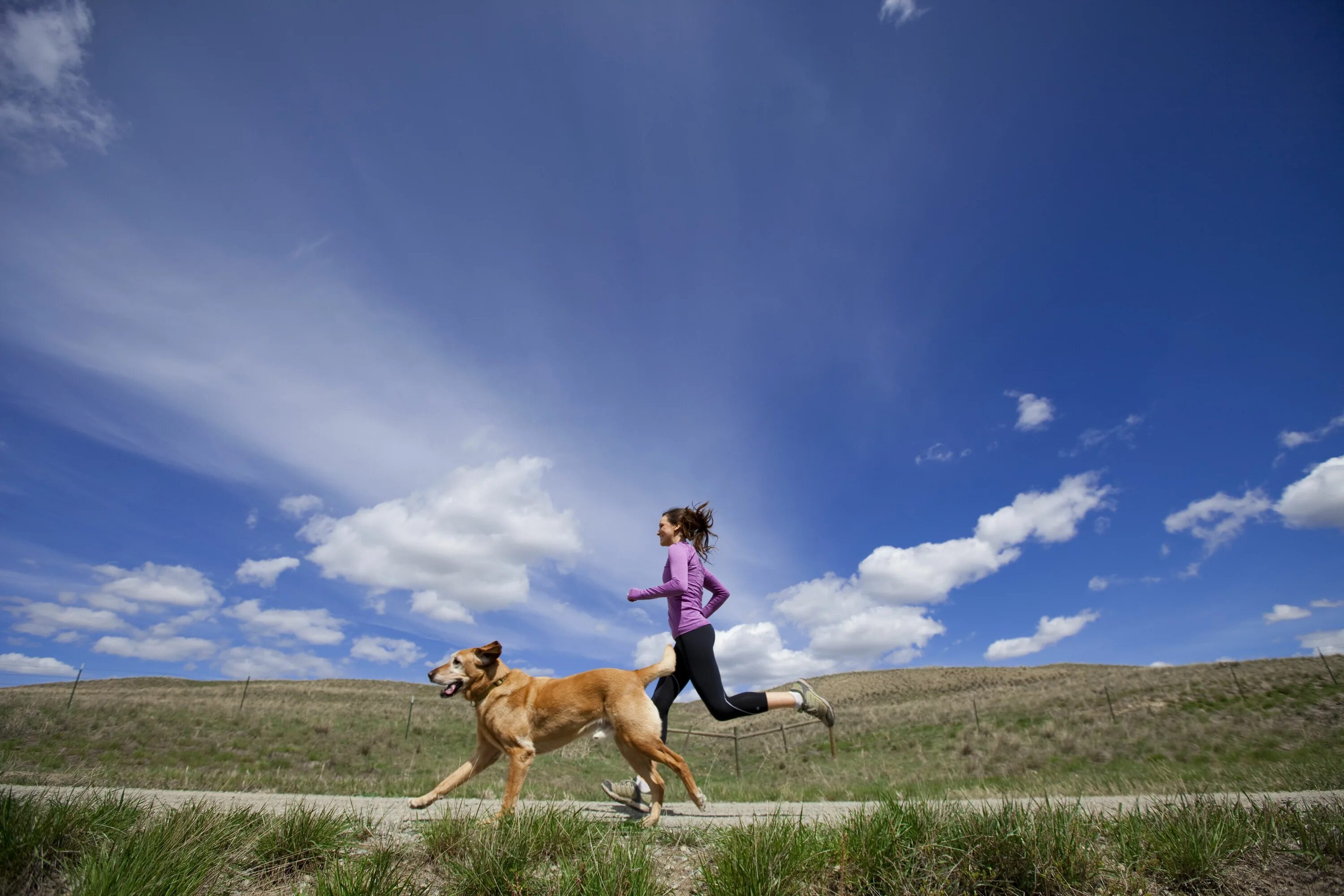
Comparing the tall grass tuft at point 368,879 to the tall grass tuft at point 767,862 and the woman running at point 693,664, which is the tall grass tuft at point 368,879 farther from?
the woman running at point 693,664

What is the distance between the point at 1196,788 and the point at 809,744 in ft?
72.9

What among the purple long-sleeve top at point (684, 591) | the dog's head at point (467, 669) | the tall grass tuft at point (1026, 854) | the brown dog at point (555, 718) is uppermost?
the purple long-sleeve top at point (684, 591)

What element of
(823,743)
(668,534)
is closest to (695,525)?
(668,534)

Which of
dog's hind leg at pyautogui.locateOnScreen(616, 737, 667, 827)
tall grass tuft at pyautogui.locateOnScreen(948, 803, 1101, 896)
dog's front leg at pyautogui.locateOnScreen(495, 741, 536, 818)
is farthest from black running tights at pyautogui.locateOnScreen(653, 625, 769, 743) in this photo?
tall grass tuft at pyautogui.locateOnScreen(948, 803, 1101, 896)

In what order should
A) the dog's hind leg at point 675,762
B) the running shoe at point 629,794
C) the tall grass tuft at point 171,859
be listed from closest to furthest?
the tall grass tuft at point 171,859 → the dog's hind leg at point 675,762 → the running shoe at point 629,794

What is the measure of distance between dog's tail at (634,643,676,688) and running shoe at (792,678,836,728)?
4.47 ft

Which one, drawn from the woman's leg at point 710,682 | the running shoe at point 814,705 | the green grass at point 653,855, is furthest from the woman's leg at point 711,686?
the green grass at point 653,855

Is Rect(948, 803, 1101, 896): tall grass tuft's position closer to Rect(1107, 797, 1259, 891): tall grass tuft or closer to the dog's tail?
Rect(1107, 797, 1259, 891): tall grass tuft

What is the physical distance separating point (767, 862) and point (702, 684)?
2.49 meters

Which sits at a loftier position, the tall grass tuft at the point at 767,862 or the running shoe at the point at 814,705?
the running shoe at the point at 814,705

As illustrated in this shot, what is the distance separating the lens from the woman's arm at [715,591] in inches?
226

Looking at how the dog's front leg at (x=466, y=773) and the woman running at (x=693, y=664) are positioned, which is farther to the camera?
the woman running at (x=693, y=664)

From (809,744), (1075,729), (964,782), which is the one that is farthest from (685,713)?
(964,782)

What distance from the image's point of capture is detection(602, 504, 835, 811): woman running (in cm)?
512
